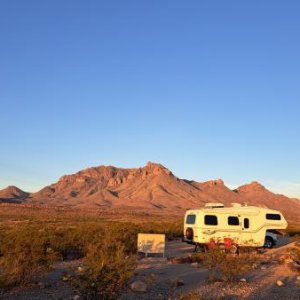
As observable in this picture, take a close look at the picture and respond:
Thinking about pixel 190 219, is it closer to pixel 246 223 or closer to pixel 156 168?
pixel 246 223

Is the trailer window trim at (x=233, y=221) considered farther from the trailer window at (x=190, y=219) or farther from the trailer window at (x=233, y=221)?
the trailer window at (x=190, y=219)

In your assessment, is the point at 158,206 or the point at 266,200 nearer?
Result: the point at 158,206

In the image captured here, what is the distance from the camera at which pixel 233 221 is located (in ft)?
70.3

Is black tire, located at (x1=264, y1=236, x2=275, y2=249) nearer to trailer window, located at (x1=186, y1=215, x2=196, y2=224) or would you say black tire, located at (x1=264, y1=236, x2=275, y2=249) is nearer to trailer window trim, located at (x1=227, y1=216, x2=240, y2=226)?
trailer window trim, located at (x1=227, y1=216, x2=240, y2=226)

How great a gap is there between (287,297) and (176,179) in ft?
482

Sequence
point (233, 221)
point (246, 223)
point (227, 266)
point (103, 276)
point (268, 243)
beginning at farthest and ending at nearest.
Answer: point (268, 243)
point (246, 223)
point (233, 221)
point (227, 266)
point (103, 276)

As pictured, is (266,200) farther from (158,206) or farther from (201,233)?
(201,233)

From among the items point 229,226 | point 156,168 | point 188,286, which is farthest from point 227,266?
point 156,168

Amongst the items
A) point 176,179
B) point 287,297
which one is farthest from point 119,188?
point 287,297

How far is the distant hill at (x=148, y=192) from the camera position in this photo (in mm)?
135625

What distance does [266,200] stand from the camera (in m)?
149

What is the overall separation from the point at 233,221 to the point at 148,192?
A: 402ft

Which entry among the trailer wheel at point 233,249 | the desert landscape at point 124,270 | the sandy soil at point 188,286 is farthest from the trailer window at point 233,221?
the sandy soil at point 188,286

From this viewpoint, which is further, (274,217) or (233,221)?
(274,217)
